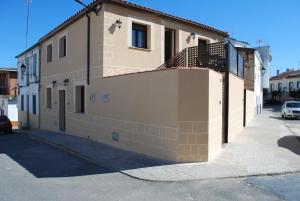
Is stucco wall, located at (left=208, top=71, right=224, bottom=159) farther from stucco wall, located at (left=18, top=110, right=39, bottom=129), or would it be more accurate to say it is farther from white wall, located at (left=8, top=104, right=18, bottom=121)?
white wall, located at (left=8, top=104, right=18, bottom=121)

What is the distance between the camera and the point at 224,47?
36.4 feet

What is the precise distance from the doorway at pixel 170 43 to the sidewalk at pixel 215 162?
585 cm

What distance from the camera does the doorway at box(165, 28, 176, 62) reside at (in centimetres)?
1542

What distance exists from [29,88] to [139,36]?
43.7ft

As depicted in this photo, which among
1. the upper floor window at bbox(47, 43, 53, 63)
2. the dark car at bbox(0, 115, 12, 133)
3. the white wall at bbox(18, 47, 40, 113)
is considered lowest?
the dark car at bbox(0, 115, 12, 133)

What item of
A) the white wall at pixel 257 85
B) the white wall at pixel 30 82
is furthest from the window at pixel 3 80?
the white wall at pixel 257 85

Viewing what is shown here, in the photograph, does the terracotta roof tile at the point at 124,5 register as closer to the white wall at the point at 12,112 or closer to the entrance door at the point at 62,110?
the entrance door at the point at 62,110

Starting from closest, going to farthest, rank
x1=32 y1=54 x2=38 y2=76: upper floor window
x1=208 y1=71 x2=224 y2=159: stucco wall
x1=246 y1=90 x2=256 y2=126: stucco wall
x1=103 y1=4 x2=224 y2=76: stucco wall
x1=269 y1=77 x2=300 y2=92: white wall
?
x1=208 y1=71 x2=224 y2=159: stucco wall
x1=103 y1=4 x2=224 y2=76: stucco wall
x1=246 y1=90 x2=256 y2=126: stucco wall
x1=32 y1=54 x2=38 y2=76: upper floor window
x1=269 y1=77 x2=300 y2=92: white wall

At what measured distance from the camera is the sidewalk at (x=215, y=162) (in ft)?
23.9

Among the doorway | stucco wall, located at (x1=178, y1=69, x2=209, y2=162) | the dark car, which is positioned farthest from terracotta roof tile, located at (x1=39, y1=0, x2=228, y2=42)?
the dark car

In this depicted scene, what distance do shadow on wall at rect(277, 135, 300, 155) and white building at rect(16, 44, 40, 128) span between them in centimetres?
1614

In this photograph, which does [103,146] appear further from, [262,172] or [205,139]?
[262,172]

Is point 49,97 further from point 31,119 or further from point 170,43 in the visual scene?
point 170,43

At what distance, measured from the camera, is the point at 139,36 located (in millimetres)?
13945
